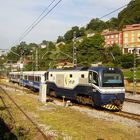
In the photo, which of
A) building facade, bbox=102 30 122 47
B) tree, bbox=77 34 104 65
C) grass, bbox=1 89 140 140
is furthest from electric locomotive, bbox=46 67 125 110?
building facade, bbox=102 30 122 47

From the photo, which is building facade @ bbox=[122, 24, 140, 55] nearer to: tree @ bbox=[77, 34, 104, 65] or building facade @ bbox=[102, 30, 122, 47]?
building facade @ bbox=[102, 30, 122, 47]

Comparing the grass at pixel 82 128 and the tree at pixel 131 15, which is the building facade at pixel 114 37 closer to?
Answer: the tree at pixel 131 15

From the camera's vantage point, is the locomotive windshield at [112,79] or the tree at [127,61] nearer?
the locomotive windshield at [112,79]

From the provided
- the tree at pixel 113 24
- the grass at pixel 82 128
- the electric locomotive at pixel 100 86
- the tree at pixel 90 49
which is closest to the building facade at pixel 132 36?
the tree at pixel 90 49

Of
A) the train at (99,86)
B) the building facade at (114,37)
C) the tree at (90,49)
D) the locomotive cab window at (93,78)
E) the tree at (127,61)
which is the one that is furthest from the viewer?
the building facade at (114,37)

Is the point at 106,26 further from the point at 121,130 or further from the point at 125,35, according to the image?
the point at 121,130

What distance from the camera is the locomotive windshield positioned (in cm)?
2409

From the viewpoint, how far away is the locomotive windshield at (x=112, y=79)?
24.1 metres

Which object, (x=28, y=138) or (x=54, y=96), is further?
(x=54, y=96)

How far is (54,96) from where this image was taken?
35906mm

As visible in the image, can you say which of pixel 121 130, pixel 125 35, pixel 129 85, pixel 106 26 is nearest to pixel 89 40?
pixel 125 35

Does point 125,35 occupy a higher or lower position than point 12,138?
higher

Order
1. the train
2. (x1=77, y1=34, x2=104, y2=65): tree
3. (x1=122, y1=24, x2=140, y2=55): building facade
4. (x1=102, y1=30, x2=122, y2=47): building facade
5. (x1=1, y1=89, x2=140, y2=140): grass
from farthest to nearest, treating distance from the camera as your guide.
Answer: (x1=102, y1=30, x2=122, y2=47): building facade < (x1=122, y1=24, x2=140, y2=55): building facade < (x1=77, y1=34, x2=104, y2=65): tree < the train < (x1=1, y1=89, x2=140, y2=140): grass

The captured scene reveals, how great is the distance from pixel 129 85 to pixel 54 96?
943 inches
